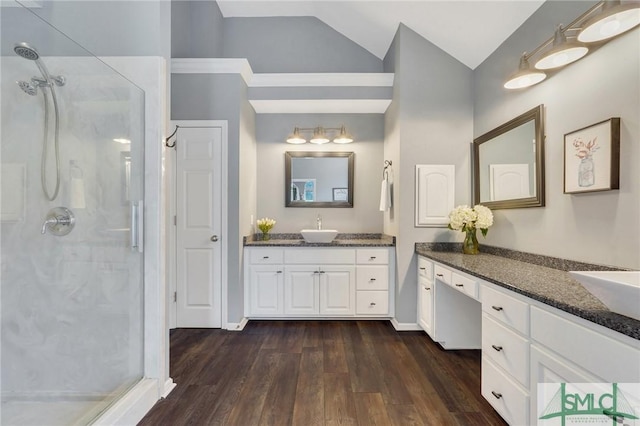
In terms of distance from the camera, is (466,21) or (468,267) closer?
(468,267)

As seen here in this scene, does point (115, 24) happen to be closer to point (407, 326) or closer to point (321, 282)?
point (321, 282)

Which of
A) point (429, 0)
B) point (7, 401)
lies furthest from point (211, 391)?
point (429, 0)

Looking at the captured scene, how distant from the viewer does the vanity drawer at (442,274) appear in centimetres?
226

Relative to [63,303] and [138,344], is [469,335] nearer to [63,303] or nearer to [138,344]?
[138,344]

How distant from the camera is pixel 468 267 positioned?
6.46 ft

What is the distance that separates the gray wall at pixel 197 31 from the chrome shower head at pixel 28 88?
194cm

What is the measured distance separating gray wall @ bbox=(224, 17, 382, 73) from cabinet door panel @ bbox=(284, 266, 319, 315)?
247cm

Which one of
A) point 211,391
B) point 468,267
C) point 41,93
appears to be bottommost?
point 211,391

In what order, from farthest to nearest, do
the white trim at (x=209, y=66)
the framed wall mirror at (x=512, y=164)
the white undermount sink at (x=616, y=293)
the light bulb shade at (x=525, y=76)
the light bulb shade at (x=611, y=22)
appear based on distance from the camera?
1. the white trim at (x=209, y=66)
2. the framed wall mirror at (x=512, y=164)
3. the light bulb shade at (x=525, y=76)
4. the light bulb shade at (x=611, y=22)
5. the white undermount sink at (x=616, y=293)

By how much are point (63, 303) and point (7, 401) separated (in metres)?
0.50

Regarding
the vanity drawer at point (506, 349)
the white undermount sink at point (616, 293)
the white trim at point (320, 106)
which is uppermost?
the white trim at point (320, 106)

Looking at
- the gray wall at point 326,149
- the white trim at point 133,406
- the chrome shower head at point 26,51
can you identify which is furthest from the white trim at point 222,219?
the chrome shower head at point 26,51

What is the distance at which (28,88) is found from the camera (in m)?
1.48

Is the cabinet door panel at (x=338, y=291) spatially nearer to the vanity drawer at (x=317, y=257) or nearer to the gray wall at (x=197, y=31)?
the vanity drawer at (x=317, y=257)
